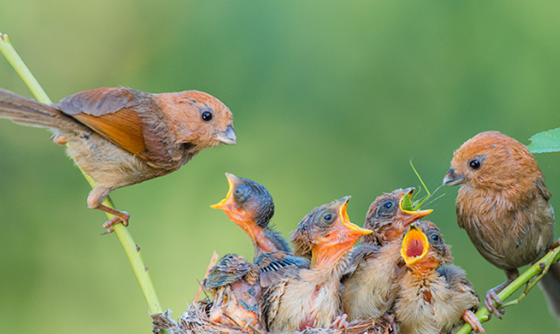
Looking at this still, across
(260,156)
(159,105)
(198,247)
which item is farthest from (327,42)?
(159,105)

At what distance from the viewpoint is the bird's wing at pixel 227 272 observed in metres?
3.65

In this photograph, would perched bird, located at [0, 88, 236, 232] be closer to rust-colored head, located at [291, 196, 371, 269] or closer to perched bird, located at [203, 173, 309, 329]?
perched bird, located at [203, 173, 309, 329]

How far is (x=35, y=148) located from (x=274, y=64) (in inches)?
90.1

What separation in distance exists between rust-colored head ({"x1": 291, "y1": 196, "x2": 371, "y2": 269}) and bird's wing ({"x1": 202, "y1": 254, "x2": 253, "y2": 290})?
15.1 inches

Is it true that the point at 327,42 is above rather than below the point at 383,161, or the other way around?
above

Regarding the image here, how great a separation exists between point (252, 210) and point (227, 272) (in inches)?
26.0

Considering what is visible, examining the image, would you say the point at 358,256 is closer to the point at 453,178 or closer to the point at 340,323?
the point at 340,323

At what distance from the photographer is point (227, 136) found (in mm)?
3842

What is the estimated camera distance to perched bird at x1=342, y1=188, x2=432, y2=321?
3.60 metres

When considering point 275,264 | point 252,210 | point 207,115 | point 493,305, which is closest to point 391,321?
point 493,305

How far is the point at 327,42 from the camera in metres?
6.23

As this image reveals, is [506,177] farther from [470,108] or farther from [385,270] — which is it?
[470,108]

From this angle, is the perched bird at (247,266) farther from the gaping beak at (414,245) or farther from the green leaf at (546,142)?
the green leaf at (546,142)

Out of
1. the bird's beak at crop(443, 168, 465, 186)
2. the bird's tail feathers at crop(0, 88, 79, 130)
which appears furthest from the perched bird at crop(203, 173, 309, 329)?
the bird's tail feathers at crop(0, 88, 79, 130)
